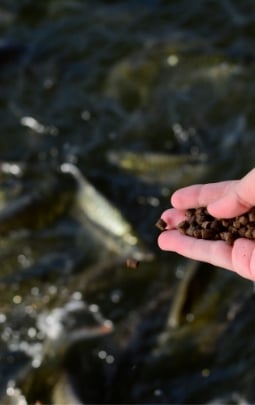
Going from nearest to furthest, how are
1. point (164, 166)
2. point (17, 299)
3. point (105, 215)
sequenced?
1. point (17, 299)
2. point (105, 215)
3. point (164, 166)

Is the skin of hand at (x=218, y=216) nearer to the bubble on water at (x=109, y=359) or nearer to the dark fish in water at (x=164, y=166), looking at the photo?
the bubble on water at (x=109, y=359)

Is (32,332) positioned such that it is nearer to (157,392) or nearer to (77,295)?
(77,295)

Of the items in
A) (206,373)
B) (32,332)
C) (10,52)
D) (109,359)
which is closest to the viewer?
(206,373)

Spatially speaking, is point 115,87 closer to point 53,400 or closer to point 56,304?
point 56,304

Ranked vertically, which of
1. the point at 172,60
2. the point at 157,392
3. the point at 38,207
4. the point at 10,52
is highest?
the point at 10,52

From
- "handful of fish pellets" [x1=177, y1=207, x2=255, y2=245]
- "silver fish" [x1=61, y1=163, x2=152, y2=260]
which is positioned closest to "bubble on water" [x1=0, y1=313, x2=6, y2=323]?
"silver fish" [x1=61, y1=163, x2=152, y2=260]

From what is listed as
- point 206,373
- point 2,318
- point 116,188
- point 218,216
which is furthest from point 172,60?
point 218,216
